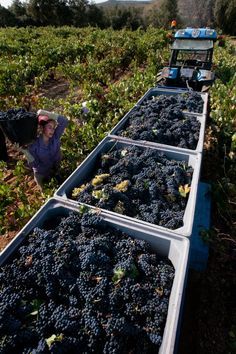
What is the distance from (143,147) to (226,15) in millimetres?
34634

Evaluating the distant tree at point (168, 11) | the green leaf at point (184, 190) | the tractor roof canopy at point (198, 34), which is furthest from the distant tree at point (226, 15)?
the green leaf at point (184, 190)

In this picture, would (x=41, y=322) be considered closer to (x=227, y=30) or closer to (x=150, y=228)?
(x=150, y=228)

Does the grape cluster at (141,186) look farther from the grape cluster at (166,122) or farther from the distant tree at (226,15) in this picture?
the distant tree at (226,15)

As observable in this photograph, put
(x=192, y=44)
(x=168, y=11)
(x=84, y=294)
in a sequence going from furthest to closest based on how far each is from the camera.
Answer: (x=168, y=11)
(x=192, y=44)
(x=84, y=294)

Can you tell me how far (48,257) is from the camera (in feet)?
5.21

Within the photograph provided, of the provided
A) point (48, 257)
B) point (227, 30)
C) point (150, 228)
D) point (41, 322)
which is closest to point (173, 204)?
point (150, 228)

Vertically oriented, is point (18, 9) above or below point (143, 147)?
above

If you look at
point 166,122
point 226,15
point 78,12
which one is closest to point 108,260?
A: point 166,122

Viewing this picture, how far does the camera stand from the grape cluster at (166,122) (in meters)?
2.91

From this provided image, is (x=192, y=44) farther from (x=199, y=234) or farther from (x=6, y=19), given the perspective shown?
(x=6, y=19)

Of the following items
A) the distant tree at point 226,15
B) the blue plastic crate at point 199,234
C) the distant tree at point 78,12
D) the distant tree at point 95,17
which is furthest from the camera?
the distant tree at point 95,17

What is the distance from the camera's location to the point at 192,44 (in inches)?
226

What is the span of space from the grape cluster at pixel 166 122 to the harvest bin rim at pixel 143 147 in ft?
0.62

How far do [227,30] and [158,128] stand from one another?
34.4 metres
